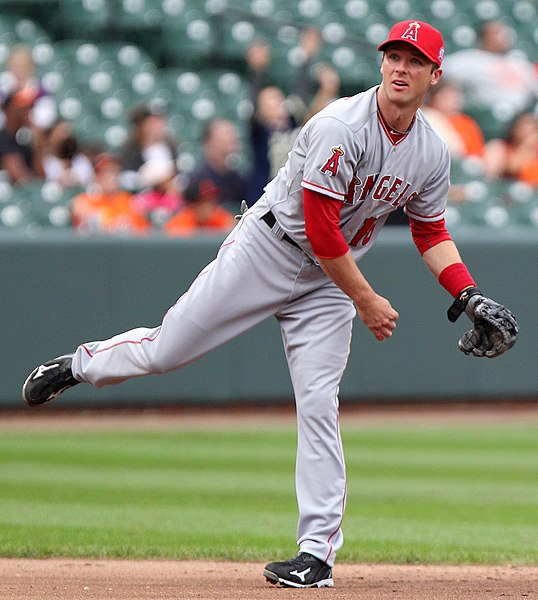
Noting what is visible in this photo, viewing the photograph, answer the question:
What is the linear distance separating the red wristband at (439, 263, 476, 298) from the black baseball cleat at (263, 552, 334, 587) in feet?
3.36

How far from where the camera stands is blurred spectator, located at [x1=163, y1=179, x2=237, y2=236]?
30.6 feet

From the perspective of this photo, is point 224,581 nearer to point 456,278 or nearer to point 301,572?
point 301,572

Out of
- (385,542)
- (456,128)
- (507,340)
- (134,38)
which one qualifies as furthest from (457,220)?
(507,340)

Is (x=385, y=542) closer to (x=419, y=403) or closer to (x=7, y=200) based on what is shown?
(x=419, y=403)

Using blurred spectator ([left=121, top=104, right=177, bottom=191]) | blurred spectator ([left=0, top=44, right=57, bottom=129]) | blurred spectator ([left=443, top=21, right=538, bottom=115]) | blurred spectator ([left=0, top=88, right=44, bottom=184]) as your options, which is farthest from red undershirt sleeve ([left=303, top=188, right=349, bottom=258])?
blurred spectator ([left=443, top=21, right=538, bottom=115])

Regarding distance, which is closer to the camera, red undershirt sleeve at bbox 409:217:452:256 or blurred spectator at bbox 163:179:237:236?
red undershirt sleeve at bbox 409:217:452:256

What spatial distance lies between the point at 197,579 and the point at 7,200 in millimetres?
5830

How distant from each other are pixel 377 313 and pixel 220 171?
18.6 ft

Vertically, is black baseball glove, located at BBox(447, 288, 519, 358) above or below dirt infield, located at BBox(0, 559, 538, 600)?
above

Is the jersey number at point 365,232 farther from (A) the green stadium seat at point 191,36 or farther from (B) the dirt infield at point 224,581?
(A) the green stadium seat at point 191,36

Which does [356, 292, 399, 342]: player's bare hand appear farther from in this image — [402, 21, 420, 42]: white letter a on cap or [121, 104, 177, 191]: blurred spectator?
[121, 104, 177, 191]: blurred spectator

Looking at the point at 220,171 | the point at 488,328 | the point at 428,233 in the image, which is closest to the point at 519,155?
the point at 220,171

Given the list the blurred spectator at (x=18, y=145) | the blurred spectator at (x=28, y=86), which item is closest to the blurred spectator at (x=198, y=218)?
the blurred spectator at (x=18, y=145)

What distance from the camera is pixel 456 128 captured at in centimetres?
1118
